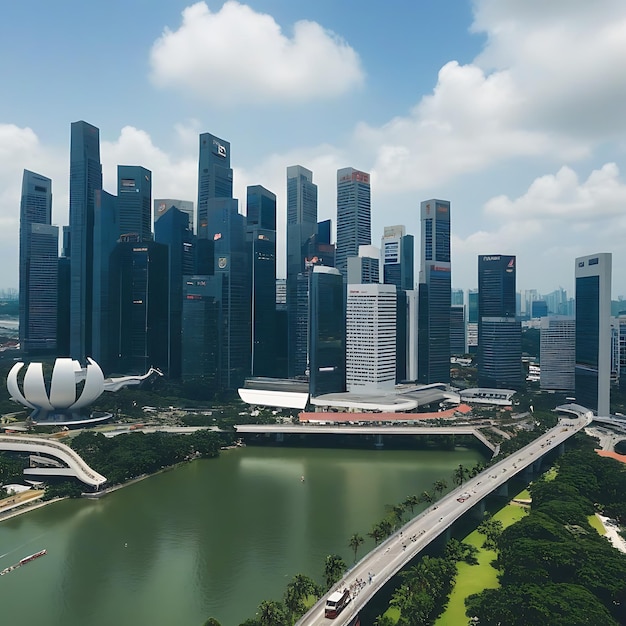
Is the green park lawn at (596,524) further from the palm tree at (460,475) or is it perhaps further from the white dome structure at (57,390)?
the white dome structure at (57,390)

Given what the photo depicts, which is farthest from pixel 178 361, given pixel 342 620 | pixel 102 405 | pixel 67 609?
pixel 342 620

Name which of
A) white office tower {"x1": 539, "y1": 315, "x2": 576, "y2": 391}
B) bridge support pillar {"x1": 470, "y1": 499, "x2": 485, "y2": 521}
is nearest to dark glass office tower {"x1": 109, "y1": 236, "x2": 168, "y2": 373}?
bridge support pillar {"x1": 470, "y1": 499, "x2": 485, "y2": 521}

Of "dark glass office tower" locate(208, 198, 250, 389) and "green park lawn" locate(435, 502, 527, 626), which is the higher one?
"dark glass office tower" locate(208, 198, 250, 389)

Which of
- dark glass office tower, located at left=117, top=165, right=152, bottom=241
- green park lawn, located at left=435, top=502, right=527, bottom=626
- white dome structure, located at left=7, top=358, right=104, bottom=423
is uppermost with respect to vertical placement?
dark glass office tower, located at left=117, top=165, right=152, bottom=241

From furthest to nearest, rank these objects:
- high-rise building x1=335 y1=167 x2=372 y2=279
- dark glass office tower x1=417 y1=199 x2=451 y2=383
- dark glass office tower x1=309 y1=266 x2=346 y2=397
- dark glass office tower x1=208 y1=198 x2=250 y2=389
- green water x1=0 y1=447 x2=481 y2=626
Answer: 1. high-rise building x1=335 y1=167 x2=372 y2=279
2. dark glass office tower x1=417 y1=199 x2=451 y2=383
3. dark glass office tower x1=208 y1=198 x2=250 y2=389
4. dark glass office tower x1=309 y1=266 x2=346 y2=397
5. green water x1=0 y1=447 x2=481 y2=626

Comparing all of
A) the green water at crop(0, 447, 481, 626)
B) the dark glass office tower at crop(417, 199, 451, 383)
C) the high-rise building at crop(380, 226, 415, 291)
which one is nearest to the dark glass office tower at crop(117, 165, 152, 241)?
the high-rise building at crop(380, 226, 415, 291)

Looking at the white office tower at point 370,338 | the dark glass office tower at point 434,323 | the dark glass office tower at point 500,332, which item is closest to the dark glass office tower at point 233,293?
the white office tower at point 370,338

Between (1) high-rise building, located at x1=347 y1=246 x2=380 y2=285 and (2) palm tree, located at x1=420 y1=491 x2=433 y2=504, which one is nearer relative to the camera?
(2) palm tree, located at x1=420 y1=491 x2=433 y2=504

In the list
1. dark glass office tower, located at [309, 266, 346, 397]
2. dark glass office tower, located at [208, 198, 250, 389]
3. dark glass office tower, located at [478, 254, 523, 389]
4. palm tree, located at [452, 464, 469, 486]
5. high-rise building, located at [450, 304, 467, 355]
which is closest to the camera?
palm tree, located at [452, 464, 469, 486]

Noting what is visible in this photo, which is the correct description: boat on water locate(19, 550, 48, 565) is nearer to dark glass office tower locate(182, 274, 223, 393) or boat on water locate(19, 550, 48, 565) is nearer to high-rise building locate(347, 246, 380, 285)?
dark glass office tower locate(182, 274, 223, 393)
